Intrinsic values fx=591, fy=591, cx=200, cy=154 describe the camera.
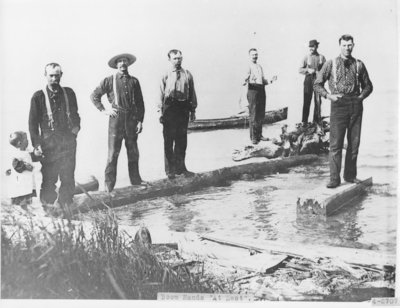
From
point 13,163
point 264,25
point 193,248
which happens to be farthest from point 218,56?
point 13,163

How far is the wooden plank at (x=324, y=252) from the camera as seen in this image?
4539 millimetres

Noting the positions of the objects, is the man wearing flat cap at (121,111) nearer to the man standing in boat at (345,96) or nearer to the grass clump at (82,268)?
the grass clump at (82,268)

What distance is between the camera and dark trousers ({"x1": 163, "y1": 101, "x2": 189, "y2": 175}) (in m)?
4.94

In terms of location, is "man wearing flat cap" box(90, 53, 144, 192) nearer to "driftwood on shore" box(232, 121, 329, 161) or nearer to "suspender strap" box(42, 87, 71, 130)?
"suspender strap" box(42, 87, 71, 130)

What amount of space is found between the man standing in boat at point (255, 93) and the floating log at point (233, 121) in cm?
5

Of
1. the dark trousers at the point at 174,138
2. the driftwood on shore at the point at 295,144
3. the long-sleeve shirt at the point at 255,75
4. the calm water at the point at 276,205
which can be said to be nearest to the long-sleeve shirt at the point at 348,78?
the calm water at the point at 276,205

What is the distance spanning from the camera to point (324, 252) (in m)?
4.54

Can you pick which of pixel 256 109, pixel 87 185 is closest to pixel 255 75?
pixel 256 109

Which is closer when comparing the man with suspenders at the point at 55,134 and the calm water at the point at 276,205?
the calm water at the point at 276,205

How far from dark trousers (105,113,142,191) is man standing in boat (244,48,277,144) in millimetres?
985

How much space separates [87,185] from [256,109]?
1.55m

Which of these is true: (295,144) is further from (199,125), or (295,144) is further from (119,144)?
(119,144)

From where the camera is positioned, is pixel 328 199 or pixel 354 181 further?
pixel 354 181

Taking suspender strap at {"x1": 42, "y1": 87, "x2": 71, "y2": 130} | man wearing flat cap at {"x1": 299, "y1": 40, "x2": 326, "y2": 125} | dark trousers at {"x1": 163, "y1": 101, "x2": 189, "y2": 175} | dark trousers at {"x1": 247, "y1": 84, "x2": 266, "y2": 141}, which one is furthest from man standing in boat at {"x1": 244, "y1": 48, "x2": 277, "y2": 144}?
suspender strap at {"x1": 42, "y1": 87, "x2": 71, "y2": 130}
